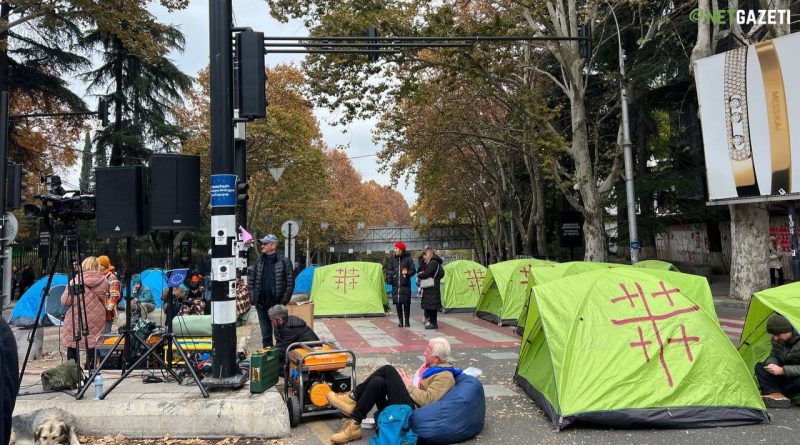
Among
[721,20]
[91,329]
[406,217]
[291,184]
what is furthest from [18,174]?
[406,217]

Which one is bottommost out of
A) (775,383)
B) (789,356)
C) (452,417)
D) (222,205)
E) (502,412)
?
(502,412)

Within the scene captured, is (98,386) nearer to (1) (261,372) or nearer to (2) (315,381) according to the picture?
(1) (261,372)

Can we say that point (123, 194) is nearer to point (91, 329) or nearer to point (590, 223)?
point (91, 329)

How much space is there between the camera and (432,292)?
12.4m

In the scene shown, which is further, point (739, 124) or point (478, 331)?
point (739, 124)

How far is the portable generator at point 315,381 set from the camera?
18.4 feet

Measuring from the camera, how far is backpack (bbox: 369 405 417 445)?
4730 millimetres

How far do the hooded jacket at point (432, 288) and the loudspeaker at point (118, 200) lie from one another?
7358 mm

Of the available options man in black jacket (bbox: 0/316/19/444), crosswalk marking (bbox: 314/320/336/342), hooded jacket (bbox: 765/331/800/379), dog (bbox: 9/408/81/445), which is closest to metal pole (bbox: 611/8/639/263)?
crosswalk marking (bbox: 314/320/336/342)

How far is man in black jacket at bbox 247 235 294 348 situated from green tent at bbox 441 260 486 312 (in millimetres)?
8308

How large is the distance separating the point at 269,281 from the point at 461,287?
344 inches

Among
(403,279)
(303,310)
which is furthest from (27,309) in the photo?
(403,279)

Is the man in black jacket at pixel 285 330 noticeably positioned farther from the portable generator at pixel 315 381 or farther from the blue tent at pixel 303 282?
the blue tent at pixel 303 282

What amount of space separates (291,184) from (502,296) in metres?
19.2
